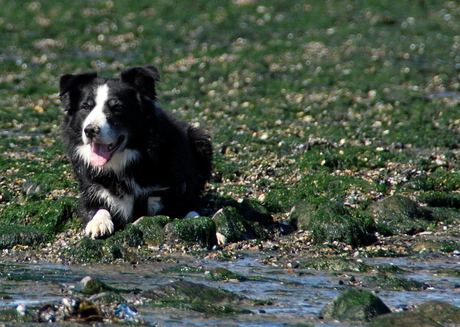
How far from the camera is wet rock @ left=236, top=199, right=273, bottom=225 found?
7.60m

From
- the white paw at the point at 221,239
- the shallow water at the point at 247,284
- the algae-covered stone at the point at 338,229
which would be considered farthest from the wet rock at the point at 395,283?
the white paw at the point at 221,239

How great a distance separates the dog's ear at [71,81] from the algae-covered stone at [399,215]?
11.4 feet

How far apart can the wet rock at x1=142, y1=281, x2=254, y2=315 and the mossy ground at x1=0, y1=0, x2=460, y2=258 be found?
94.1 inches

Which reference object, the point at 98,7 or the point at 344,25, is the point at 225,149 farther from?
the point at 98,7

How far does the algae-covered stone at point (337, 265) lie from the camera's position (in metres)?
5.87

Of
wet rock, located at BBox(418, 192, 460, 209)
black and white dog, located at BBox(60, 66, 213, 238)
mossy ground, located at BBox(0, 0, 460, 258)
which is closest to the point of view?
black and white dog, located at BBox(60, 66, 213, 238)

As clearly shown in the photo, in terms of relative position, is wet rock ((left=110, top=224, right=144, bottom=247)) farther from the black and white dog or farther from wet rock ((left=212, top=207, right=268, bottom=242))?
wet rock ((left=212, top=207, right=268, bottom=242))

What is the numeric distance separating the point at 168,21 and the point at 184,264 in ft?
53.1

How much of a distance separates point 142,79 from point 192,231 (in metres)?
1.72

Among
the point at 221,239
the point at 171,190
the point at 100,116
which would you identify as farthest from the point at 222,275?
the point at 100,116

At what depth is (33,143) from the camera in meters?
11.0

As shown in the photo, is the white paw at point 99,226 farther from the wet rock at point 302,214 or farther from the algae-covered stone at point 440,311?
the algae-covered stone at point 440,311

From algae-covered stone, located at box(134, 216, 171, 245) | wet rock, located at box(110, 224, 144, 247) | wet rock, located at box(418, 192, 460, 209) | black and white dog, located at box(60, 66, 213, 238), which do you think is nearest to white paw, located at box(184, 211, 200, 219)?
black and white dog, located at box(60, 66, 213, 238)

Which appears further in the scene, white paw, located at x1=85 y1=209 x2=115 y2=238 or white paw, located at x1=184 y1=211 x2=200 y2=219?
white paw, located at x1=184 y1=211 x2=200 y2=219
